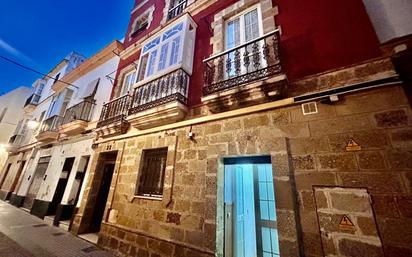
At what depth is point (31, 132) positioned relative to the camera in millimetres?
13008

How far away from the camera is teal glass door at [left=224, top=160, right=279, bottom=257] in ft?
12.6

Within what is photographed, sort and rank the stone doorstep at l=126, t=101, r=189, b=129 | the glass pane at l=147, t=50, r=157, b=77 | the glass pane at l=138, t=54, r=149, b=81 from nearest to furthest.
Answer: the stone doorstep at l=126, t=101, r=189, b=129
the glass pane at l=147, t=50, r=157, b=77
the glass pane at l=138, t=54, r=149, b=81

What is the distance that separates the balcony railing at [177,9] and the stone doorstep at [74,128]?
5.84 meters

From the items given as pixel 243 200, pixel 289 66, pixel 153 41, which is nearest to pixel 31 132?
pixel 153 41

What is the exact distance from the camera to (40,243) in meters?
4.52

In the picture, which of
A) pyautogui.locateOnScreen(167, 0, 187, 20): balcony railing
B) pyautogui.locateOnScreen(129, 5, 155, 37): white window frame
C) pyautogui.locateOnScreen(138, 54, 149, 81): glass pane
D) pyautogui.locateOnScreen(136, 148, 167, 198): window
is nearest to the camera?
pyautogui.locateOnScreen(136, 148, 167, 198): window

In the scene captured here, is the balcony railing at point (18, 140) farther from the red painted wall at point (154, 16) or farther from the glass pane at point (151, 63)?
the glass pane at point (151, 63)

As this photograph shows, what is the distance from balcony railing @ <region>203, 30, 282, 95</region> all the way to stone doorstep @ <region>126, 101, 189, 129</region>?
78 cm

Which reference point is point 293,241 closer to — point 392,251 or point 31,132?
point 392,251

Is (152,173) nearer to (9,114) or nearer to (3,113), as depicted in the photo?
(9,114)

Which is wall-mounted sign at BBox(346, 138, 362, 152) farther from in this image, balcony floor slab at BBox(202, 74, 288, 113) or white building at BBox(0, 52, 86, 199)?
white building at BBox(0, 52, 86, 199)

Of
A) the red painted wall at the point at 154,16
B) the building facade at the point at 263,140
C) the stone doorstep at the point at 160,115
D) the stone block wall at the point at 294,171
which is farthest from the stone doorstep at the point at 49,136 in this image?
the stone block wall at the point at 294,171

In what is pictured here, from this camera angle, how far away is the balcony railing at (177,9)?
674 centimetres

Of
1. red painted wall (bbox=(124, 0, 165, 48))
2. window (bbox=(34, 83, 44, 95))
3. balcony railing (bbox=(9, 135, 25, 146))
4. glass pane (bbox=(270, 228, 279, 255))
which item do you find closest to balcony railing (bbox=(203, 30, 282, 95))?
glass pane (bbox=(270, 228, 279, 255))
